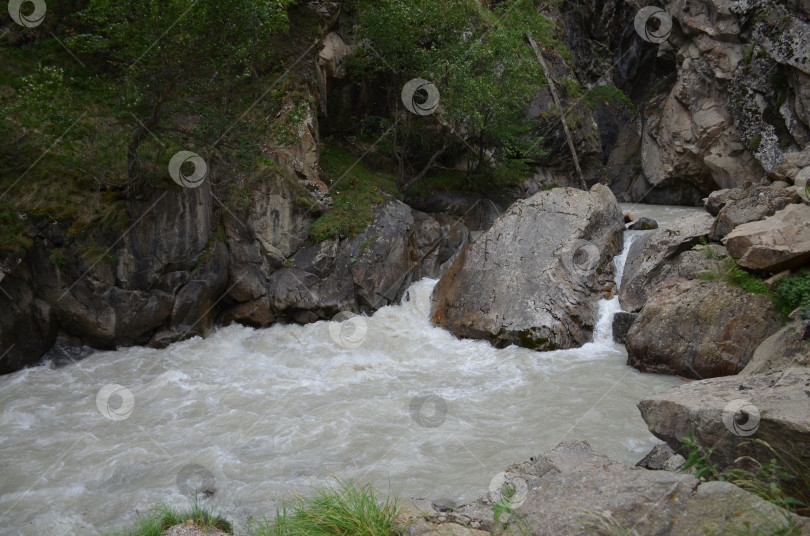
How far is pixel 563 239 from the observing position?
12.6 metres

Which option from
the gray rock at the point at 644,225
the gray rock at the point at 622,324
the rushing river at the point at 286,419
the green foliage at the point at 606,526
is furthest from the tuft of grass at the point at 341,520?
the gray rock at the point at 644,225

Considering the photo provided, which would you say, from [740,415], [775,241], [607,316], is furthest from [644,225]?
[740,415]

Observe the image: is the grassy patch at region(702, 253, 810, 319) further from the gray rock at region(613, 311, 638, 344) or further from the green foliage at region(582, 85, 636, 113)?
the green foliage at region(582, 85, 636, 113)

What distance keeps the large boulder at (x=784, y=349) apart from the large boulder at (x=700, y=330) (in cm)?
96

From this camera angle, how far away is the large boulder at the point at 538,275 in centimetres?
1120

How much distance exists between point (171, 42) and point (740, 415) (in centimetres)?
1014

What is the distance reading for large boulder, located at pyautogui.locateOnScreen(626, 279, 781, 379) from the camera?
344 inches

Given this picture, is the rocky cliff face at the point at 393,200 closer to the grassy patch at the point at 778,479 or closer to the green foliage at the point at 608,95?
the green foliage at the point at 608,95

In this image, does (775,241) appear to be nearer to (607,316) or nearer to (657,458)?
(607,316)

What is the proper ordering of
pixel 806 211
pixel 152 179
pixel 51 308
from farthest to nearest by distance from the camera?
pixel 152 179, pixel 51 308, pixel 806 211

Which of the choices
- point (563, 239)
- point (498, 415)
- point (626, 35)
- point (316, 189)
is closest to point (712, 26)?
point (626, 35)

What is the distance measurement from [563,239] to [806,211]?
4624mm

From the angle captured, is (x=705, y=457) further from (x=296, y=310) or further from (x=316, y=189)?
(x=316, y=189)

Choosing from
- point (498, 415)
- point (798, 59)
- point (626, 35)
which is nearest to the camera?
point (498, 415)
